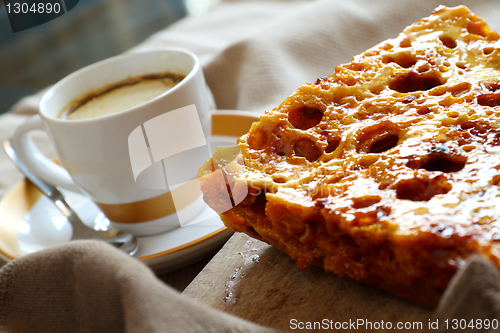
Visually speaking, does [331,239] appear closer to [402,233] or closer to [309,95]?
[402,233]

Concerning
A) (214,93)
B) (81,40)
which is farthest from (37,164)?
(81,40)

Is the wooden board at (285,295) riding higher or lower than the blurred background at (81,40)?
higher

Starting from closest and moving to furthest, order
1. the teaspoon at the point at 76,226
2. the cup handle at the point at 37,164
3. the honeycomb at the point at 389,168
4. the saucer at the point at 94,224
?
the honeycomb at the point at 389,168 < the saucer at the point at 94,224 < the teaspoon at the point at 76,226 < the cup handle at the point at 37,164

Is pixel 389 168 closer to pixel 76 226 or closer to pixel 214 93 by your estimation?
pixel 76 226

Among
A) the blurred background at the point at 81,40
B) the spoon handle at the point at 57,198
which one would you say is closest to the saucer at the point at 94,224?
the spoon handle at the point at 57,198

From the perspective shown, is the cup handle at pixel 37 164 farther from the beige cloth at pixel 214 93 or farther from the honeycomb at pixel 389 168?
the honeycomb at pixel 389 168

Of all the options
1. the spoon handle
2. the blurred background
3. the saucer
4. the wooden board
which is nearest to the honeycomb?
the wooden board

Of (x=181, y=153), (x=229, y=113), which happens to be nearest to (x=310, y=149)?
(x=181, y=153)
